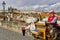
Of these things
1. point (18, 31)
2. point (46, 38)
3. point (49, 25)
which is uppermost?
point (49, 25)

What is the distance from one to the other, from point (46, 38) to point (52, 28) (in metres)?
0.63

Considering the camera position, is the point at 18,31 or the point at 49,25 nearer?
the point at 49,25

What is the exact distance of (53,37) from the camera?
8.20 metres

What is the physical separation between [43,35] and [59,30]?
2.41ft

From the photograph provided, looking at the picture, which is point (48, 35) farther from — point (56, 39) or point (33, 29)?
point (33, 29)

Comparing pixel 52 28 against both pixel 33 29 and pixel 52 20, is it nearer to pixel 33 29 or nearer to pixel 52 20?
pixel 52 20

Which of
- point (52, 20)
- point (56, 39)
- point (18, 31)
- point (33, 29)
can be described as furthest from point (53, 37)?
point (18, 31)

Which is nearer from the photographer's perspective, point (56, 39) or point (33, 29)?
point (56, 39)

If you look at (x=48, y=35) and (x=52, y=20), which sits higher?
(x=52, y=20)

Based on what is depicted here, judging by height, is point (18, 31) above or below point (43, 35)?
below

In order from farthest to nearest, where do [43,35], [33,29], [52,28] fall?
[33,29] → [43,35] → [52,28]

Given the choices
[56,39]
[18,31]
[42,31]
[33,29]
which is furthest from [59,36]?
[18,31]

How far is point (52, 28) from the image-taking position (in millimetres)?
8016

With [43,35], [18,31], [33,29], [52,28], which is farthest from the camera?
[18,31]
